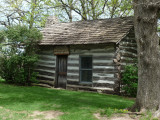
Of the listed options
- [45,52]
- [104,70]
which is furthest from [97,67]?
[45,52]

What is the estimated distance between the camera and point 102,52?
489 inches

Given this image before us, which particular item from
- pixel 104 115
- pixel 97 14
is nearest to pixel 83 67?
pixel 104 115

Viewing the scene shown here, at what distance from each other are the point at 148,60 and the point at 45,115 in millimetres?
3725

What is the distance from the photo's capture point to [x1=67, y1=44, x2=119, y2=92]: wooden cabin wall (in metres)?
11.9

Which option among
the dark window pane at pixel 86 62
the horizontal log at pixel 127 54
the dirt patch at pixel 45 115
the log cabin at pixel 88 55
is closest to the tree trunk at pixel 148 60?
the dirt patch at pixel 45 115

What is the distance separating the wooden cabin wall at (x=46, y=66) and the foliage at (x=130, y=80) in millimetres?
5276

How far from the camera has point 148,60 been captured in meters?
6.18

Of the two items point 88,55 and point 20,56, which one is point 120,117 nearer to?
point 88,55

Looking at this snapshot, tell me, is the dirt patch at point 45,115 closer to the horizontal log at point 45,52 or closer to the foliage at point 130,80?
the foliage at point 130,80

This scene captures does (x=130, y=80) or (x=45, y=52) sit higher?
(x=45, y=52)

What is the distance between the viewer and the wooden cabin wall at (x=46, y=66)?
14.4 m

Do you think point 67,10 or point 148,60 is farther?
point 67,10

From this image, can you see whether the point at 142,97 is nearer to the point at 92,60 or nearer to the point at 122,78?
the point at 122,78

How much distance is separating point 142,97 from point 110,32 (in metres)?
7.17
